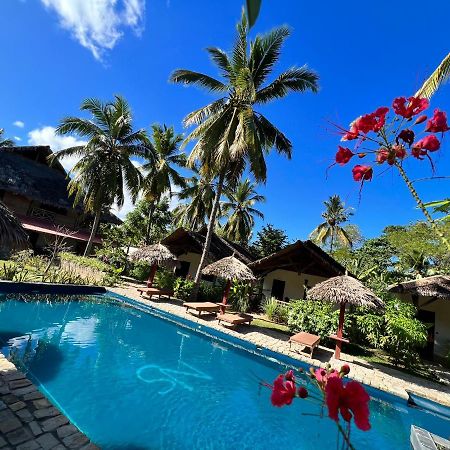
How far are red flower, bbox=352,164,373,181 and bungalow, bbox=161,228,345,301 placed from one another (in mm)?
14906

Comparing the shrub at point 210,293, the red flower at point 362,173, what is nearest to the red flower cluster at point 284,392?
the red flower at point 362,173

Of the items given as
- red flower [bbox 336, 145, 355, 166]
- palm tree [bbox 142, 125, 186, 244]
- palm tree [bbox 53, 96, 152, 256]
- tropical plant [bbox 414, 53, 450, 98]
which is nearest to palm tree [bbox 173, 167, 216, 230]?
palm tree [bbox 142, 125, 186, 244]

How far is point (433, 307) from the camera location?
15.2 meters

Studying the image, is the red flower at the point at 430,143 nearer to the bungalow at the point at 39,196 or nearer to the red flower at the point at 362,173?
the red flower at the point at 362,173

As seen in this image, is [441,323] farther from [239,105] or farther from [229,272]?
[239,105]

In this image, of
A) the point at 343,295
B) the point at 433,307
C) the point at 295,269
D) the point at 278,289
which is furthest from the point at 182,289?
the point at 433,307

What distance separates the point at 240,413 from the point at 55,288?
1015cm

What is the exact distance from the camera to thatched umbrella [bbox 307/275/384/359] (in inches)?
394

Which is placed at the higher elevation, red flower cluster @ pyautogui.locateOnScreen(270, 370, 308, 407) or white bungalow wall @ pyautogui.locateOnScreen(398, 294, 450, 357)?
white bungalow wall @ pyautogui.locateOnScreen(398, 294, 450, 357)

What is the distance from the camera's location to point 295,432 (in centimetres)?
605

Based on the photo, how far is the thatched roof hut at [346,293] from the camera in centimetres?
999

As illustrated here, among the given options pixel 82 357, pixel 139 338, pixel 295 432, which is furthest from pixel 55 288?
pixel 295 432

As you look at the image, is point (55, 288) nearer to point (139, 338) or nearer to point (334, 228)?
point (139, 338)

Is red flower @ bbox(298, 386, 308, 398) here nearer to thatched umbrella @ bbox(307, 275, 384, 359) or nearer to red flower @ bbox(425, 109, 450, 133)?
red flower @ bbox(425, 109, 450, 133)
